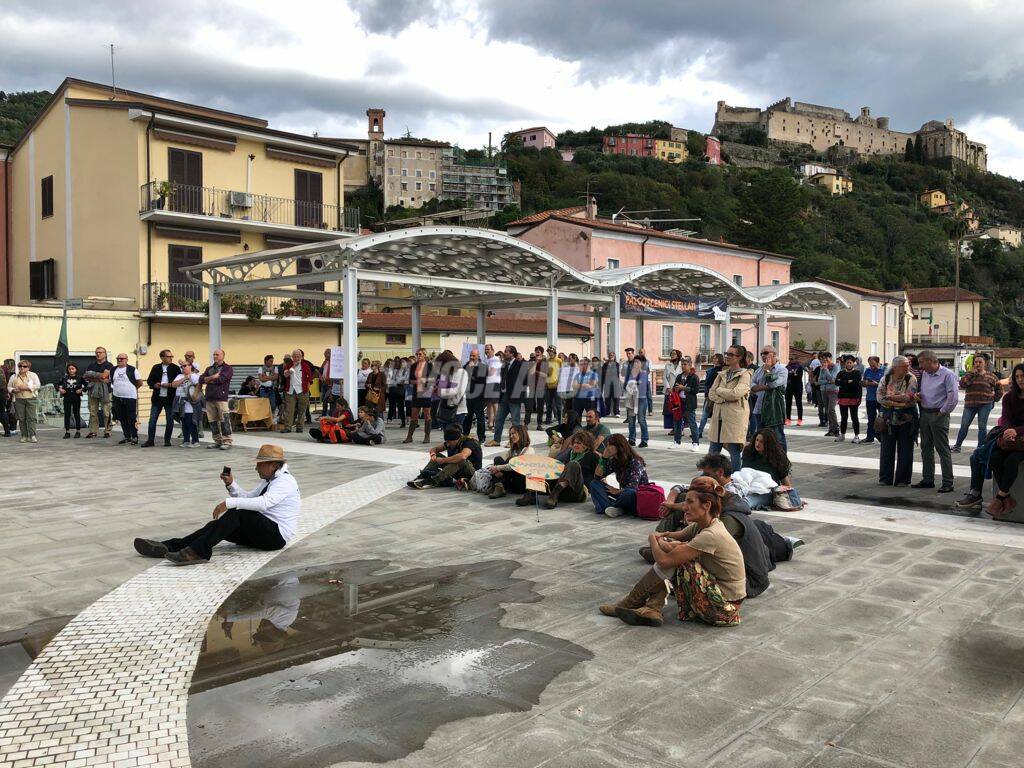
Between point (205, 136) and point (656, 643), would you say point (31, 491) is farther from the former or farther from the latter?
point (205, 136)

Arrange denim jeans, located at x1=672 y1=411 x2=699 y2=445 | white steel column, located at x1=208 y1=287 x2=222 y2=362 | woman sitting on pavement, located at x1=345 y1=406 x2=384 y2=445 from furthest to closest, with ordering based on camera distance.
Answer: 1. white steel column, located at x1=208 y1=287 x2=222 y2=362
2. woman sitting on pavement, located at x1=345 y1=406 x2=384 y2=445
3. denim jeans, located at x1=672 y1=411 x2=699 y2=445

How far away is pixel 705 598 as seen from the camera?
16.3ft

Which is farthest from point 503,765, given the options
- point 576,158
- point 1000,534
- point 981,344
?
point 576,158

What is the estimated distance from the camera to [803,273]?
72.5 m

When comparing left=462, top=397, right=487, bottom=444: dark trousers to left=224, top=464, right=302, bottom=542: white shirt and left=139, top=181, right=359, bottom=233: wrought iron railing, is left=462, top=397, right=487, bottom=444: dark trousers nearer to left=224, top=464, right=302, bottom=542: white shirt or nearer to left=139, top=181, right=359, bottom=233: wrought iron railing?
left=224, top=464, right=302, bottom=542: white shirt

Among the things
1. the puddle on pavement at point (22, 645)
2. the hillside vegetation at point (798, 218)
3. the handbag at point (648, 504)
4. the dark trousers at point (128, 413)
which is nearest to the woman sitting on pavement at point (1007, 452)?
the handbag at point (648, 504)

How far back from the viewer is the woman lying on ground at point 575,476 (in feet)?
29.2

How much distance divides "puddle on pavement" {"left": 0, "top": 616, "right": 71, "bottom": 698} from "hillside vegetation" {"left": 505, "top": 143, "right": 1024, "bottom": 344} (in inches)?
2877

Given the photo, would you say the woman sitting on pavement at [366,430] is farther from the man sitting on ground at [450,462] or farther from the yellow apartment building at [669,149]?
the yellow apartment building at [669,149]

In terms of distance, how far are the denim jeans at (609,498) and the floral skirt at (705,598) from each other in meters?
3.22

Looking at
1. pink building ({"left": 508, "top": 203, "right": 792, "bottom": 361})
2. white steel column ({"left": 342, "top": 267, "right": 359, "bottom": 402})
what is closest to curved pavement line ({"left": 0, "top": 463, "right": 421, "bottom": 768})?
white steel column ({"left": 342, "top": 267, "right": 359, "bottom": 402})

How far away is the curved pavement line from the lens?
3467mm

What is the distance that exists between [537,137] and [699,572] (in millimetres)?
151598

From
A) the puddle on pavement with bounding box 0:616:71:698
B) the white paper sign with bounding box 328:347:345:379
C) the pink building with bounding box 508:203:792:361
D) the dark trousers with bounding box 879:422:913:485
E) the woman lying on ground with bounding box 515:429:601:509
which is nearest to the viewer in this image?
the puddle on pavement with bounding box 0:616:71:698
